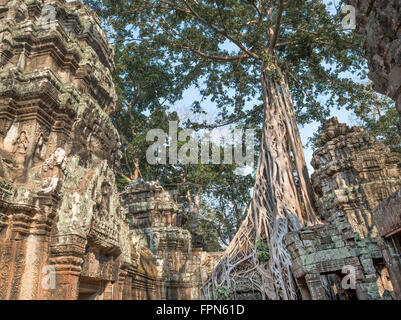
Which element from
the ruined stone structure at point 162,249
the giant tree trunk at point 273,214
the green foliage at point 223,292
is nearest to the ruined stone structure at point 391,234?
the giant tree trunk at point 273,214

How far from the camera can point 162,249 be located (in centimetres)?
788

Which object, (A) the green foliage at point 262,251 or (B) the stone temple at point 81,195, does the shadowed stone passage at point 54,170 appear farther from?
(A) the green foliage at point 262,251

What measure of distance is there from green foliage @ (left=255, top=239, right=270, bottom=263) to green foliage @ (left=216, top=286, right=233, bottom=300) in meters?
1.00

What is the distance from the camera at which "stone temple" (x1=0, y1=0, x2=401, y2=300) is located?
3559mm

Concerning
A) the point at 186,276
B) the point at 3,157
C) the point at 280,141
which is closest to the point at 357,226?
the point at 280,141

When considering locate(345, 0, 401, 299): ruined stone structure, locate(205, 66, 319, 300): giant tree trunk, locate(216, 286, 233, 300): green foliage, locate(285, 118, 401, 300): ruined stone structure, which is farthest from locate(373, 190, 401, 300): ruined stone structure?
locate(216, 286, 233, 300): green foliage

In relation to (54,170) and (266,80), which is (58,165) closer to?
(54,170)

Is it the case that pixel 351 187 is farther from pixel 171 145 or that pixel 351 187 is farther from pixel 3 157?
pixel 171 145

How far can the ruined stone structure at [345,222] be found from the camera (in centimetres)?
370

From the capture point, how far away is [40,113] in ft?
14.3

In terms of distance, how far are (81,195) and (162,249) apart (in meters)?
4.18

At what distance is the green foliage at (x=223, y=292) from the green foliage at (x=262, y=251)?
998 mm
